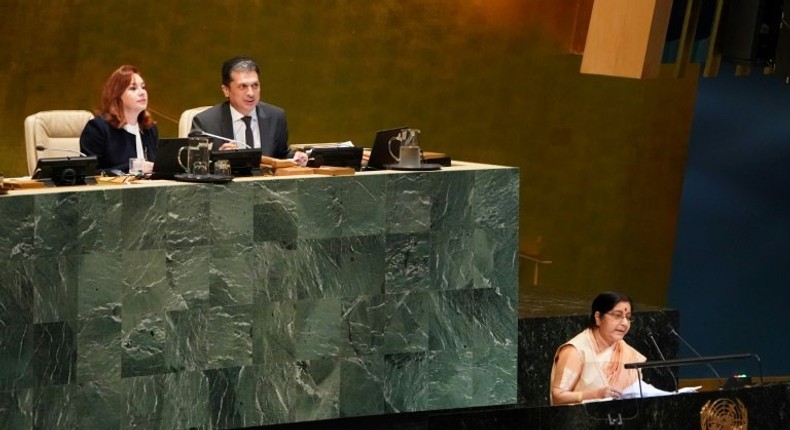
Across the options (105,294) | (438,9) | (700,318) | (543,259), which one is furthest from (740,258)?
(105,294)

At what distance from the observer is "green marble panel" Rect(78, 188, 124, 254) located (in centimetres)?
509

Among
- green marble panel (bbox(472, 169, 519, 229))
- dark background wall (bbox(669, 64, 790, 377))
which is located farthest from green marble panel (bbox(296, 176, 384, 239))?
dark background wall (bbox(669, 64, 790, 377))

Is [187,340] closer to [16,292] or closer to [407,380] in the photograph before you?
[16,292]

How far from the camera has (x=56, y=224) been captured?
503cm

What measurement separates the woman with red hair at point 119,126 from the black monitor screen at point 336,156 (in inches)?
31.1

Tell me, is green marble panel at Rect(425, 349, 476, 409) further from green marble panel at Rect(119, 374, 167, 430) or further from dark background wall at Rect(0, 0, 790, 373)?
dark background wall at Rect(0, 0, 790, 373)

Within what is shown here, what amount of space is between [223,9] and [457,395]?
10.0ft

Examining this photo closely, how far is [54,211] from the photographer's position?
503cm

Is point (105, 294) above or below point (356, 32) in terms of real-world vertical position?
below

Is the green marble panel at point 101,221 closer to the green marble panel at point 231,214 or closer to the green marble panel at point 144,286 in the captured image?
the green marble panel at point 144,286

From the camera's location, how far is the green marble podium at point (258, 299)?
5059mm

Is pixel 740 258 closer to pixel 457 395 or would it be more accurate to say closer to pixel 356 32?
pixel 356 32

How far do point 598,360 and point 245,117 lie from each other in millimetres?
1830

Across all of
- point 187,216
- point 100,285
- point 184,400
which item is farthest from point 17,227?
point 184,400
